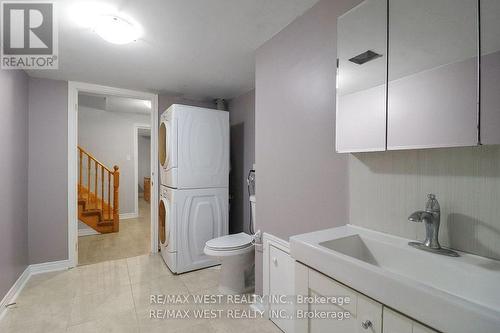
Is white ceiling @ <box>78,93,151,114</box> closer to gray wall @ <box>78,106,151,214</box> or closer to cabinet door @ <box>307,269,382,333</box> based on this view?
gray wall @ <box>78,106,151,214</box>

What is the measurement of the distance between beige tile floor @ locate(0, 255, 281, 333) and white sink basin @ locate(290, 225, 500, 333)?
3.56 ft

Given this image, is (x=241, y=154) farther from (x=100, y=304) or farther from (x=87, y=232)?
(x=87, y=232)

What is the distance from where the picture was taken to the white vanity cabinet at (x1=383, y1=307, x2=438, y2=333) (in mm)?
653

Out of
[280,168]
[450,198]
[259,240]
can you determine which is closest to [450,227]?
[450,198]

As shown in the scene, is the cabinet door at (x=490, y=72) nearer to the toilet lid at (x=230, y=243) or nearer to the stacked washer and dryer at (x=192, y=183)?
the toilet lid at (x=230, y=243)

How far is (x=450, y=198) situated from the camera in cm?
94

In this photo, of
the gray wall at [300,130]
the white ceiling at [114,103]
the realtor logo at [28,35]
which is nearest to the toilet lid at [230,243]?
the gray wall at [300,130]

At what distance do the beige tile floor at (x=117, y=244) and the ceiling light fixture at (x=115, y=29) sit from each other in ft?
8.73

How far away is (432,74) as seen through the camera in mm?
960

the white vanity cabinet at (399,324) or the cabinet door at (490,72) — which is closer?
the white vanity cabinet at (399,324)

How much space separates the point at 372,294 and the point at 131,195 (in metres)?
5.52

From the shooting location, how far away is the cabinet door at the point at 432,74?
86 cm

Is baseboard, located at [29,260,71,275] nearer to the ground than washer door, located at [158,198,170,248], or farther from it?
nearer to the ground

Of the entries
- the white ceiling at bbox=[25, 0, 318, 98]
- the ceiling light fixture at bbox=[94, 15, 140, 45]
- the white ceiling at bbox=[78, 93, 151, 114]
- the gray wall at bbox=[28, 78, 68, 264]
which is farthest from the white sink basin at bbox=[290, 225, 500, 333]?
the white ceiling at bbox=[78, 93, 151, 114]
